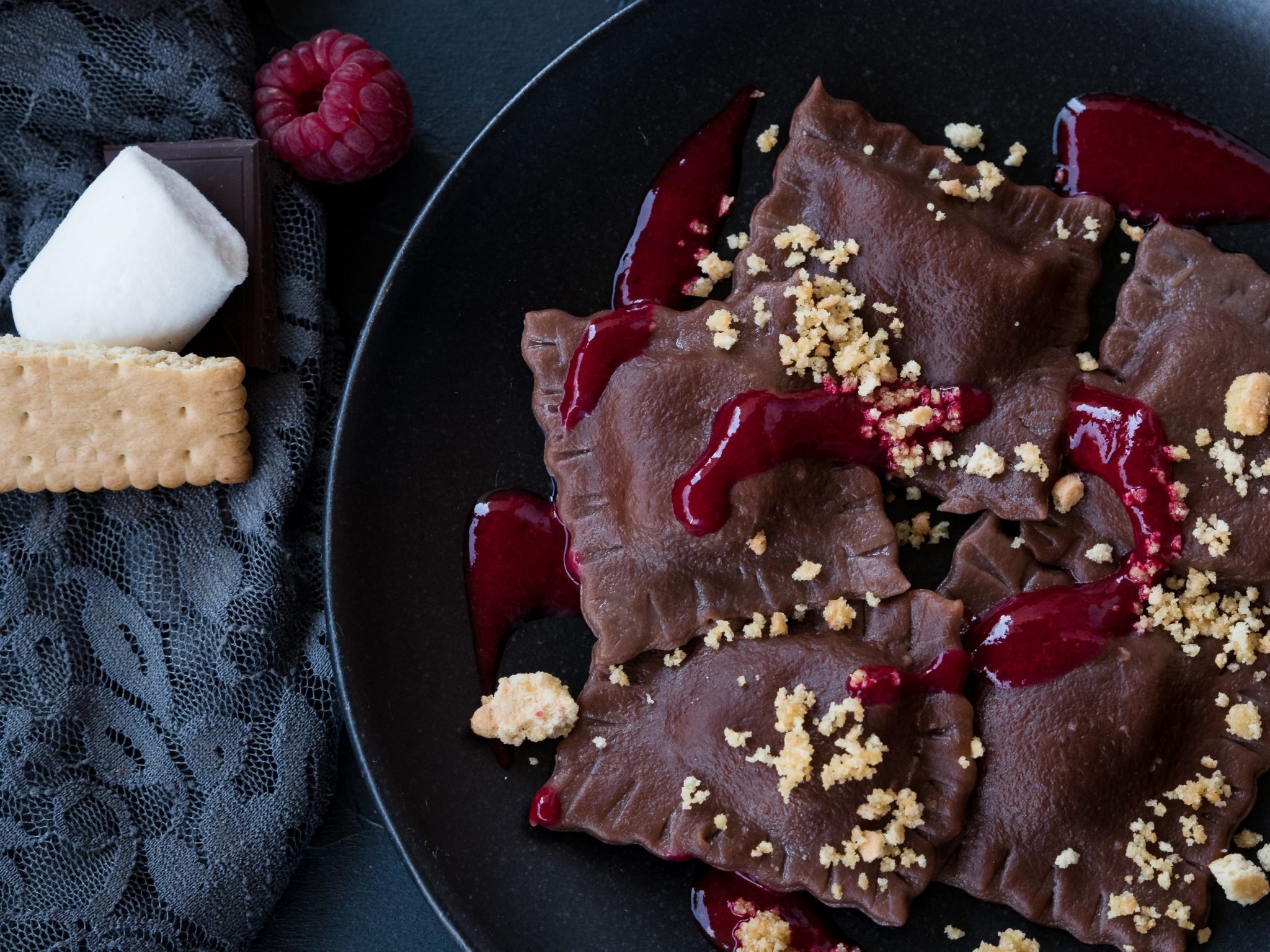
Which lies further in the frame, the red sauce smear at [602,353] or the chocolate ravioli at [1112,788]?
the red sauce smear at [602,353]

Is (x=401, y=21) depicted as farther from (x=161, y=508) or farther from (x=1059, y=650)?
(x=1059, y=650)

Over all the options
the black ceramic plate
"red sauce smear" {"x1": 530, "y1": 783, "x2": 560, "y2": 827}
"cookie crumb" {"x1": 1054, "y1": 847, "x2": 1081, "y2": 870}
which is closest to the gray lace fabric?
the black ceramic plate

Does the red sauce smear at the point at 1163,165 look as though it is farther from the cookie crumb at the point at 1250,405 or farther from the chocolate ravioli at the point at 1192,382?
the cookie crumb at the point at 1250,405

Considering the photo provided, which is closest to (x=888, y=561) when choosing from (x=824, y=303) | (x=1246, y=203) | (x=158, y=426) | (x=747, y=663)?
(x=747, y=663)

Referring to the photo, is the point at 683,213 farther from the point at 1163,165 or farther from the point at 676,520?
the point at 1163,165

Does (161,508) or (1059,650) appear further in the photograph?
(161,508)

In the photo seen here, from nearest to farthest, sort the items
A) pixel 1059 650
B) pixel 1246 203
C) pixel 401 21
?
pixel 1059 650 → pixel 1246 203 → pixel 401 21

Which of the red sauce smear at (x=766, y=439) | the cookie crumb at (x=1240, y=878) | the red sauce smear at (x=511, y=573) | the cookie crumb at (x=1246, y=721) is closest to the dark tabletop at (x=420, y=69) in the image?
the red sauce smear at (x=511, y=573)
